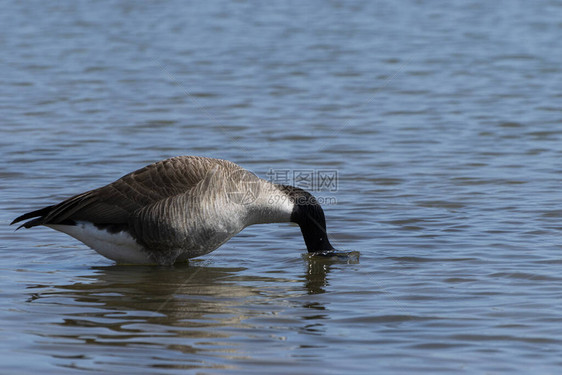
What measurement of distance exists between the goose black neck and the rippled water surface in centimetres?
23

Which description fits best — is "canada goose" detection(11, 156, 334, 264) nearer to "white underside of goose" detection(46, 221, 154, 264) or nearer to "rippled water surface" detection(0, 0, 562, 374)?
"white underside of goose" detection(46, 221, 154, 264)

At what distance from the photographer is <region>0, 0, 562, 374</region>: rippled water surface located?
21.2 feet

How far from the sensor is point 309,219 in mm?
9305

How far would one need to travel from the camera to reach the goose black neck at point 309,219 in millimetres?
9234

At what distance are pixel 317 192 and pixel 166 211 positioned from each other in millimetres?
4139

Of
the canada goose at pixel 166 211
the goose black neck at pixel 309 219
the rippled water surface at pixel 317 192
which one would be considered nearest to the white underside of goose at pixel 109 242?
the canada goose at pixel 166 211

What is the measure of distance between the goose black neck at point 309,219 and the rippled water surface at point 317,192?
23 centimetres

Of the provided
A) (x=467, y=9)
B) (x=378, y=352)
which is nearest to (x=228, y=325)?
(x=378, y=352)

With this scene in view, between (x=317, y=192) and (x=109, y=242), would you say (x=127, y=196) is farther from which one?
(x=317, y=192)

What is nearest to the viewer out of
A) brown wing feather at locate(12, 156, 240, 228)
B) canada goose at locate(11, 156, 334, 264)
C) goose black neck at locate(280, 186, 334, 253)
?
canada goose at locate(11, 156, 334, 264)

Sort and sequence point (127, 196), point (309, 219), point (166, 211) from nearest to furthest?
point (166, 211) < point (127, 196) < point (309, 219)

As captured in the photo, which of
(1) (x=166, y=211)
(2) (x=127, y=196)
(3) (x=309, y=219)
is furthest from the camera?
(3) (x=309, y=219)

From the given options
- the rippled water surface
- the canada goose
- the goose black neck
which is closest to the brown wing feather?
the canada goose

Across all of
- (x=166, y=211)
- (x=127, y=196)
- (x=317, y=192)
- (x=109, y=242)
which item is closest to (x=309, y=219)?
(x=166, y=211)
